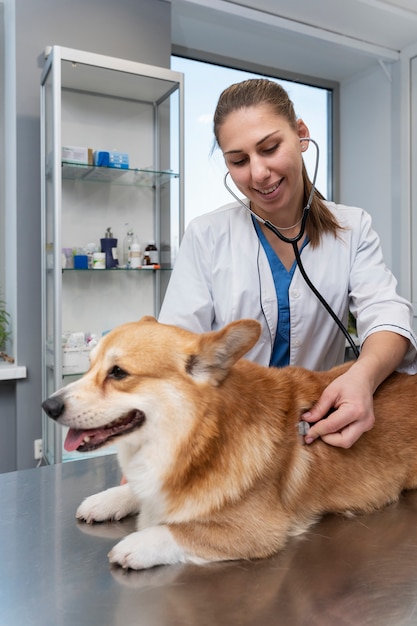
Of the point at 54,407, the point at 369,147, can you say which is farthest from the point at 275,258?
the point at 369,147

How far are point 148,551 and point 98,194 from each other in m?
2.32

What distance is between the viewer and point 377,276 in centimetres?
140

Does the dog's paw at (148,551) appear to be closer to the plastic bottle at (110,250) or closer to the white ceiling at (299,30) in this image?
the plastic bottle at (110,250)

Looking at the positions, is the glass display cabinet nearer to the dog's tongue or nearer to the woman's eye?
the woman's eye

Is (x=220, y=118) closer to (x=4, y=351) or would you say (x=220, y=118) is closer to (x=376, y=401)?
(x=376, y=401)

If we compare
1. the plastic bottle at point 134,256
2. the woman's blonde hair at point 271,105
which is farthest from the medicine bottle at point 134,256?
the woman's blonde hair at point 271,105

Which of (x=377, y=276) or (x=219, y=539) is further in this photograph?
(x=377, y=276)

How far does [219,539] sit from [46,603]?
27 cm

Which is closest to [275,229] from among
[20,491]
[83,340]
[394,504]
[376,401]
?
[376,401]

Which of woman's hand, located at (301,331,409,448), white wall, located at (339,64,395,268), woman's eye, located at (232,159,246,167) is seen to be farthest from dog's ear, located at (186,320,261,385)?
white wall, located at (339,64,395,268)

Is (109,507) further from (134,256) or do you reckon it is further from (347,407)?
(134,256)

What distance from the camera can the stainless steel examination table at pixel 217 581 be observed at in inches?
28.0

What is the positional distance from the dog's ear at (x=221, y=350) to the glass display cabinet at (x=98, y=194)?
5.81 ft

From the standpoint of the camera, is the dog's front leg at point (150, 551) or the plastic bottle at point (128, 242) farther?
the plastic bottle at point (128, 242)
